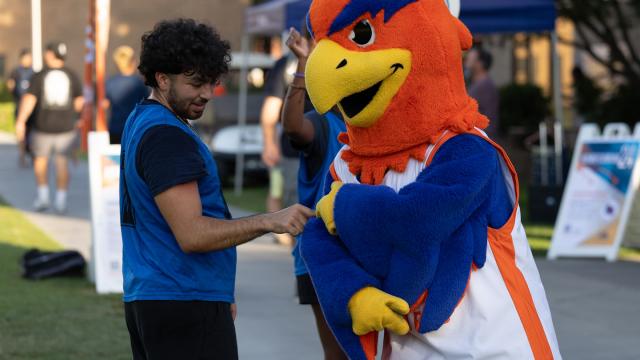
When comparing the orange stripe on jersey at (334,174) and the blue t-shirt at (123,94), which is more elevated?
the orange stripe on jersey at (334,174)

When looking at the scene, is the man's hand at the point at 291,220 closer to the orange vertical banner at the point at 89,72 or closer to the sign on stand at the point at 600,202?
the sign on stand at the point at 600,202

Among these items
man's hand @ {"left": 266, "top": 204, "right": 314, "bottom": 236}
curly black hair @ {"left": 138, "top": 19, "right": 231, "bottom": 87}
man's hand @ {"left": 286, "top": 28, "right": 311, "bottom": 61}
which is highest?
curly black hair @ {"left": 138, "top": 19, "right": 231, "bottom": 87}

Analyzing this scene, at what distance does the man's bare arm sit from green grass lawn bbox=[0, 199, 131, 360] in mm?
3281

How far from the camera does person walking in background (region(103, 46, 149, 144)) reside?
38.4 ft

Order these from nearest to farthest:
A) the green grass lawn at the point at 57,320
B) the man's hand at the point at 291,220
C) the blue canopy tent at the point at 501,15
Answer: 1. the man's hand at the point at 291,220
2. the green grass lawn at the point at 57,320
3. the blue canopy tent at the point at 501,15

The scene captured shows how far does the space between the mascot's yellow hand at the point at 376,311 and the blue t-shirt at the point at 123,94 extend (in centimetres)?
867

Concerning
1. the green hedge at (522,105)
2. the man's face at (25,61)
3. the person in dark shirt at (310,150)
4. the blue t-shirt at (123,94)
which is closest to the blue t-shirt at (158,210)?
the person in dark shirt at (310,150)

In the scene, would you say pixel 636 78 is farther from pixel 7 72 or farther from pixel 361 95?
pixel 7 72

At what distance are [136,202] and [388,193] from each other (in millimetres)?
1013

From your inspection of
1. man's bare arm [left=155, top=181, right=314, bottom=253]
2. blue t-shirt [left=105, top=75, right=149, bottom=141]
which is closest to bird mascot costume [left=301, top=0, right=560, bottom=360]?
man's bare arm [left=155, top=181, right=314, bottom=253]

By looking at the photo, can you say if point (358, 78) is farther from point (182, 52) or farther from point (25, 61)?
point (25, 61)

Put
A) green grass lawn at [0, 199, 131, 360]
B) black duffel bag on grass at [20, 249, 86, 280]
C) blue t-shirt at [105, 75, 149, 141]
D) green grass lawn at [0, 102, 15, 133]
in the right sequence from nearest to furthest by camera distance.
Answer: green grass lawn at [0, 199, 131, 360], black duffel bag on grass at [20, 249, 86, 280], blue t-shirt at [105, 75, 149, 141], green grass lawn at [0, 102, 15, 133]

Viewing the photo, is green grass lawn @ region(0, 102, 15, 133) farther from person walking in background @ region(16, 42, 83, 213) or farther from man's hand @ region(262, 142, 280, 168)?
man's hand @ region(262, 142, 280, 168)

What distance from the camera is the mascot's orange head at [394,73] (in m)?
3.27
